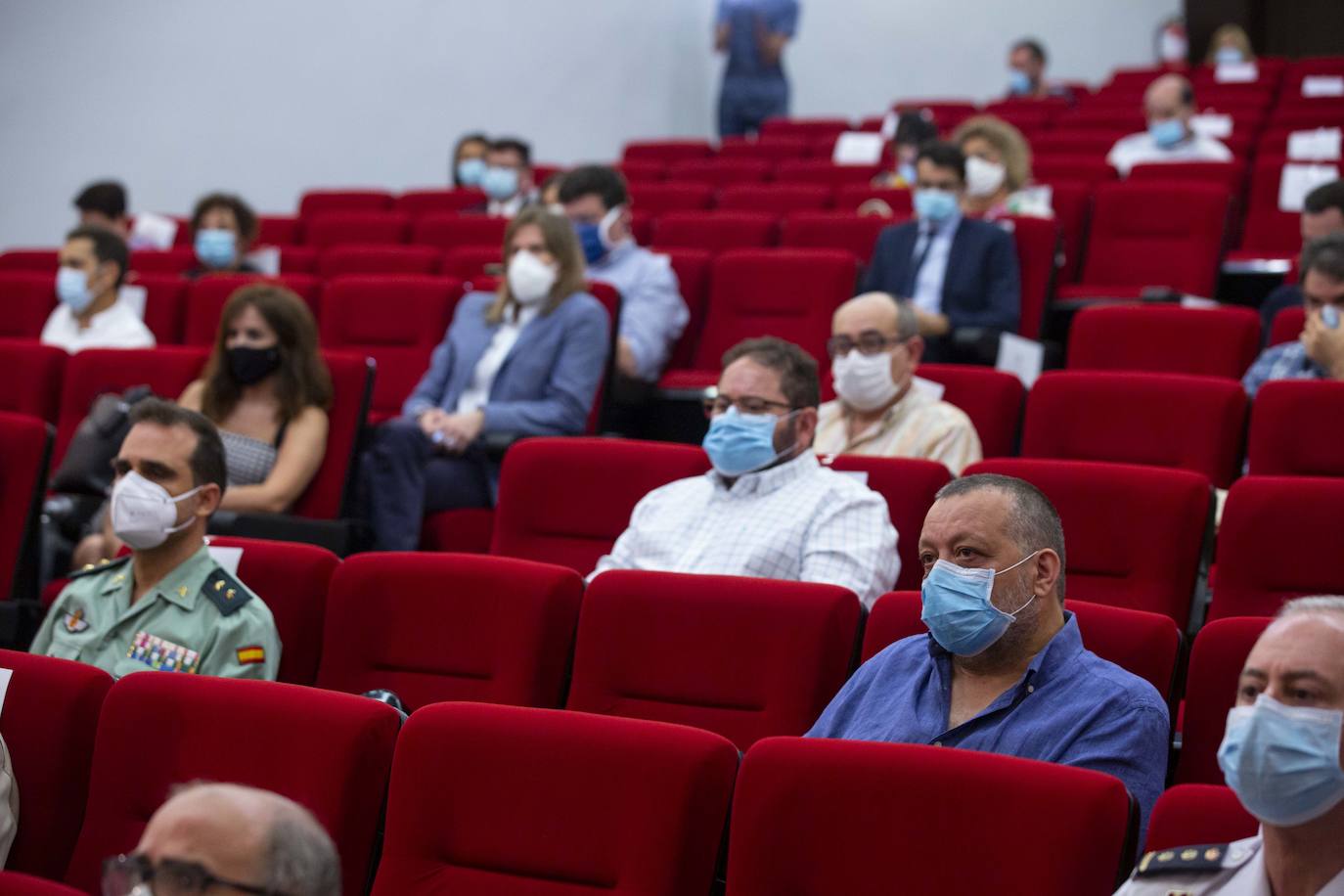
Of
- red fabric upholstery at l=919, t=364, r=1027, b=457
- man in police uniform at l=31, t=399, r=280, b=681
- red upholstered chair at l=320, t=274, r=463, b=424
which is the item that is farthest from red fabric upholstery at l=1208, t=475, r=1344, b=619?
red upholstered chair at l=320, t=274, r=463, b=424

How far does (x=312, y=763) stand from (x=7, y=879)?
0.36 m

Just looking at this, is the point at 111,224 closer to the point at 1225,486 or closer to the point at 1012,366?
the point at 1012,366

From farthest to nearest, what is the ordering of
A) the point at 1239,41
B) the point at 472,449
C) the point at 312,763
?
1. the point at 1239,41
2. the point at 472,449
3. the point at 312,763

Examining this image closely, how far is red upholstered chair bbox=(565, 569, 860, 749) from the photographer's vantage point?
7.09 feet

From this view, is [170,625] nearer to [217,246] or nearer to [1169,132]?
[217,246]

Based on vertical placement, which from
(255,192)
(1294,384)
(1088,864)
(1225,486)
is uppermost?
(255,192)

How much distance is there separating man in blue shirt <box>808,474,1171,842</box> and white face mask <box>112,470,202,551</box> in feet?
3.62

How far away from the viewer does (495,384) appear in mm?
4020

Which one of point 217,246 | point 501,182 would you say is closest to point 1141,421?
point 217,246

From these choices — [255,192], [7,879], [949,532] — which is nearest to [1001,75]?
[255,192]

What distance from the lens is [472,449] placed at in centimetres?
382

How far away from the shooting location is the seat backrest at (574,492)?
9.78 ft

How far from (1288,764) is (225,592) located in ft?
5.12

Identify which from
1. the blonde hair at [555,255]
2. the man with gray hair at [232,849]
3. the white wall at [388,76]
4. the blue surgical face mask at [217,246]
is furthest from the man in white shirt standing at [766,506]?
the white wall at [388,76]
